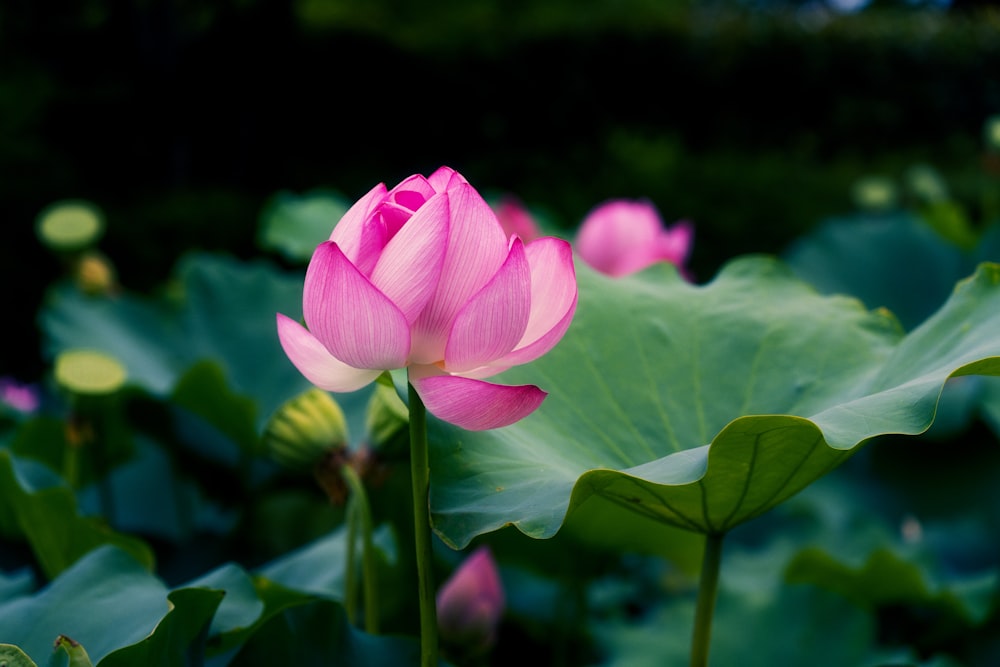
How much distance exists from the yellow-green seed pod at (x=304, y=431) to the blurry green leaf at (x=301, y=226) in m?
0.65

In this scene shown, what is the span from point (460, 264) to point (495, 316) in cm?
3

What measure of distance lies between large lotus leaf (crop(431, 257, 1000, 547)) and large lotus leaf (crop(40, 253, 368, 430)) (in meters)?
0.54

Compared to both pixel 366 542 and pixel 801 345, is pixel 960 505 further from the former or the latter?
pixel 366 542

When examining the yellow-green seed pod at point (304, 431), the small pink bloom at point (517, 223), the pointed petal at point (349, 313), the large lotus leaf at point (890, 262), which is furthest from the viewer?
the large lotus leaf at point (890, 262)

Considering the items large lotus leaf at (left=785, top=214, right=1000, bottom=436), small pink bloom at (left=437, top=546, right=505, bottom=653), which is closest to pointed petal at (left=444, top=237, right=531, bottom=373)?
small pink bloom at (left=437, top=546, right=505, bottom=653)

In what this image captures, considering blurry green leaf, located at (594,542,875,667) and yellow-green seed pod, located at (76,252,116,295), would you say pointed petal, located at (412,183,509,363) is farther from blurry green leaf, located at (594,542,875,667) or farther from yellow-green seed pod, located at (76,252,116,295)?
yellow-green seed pod, located at (76,252,116,295)

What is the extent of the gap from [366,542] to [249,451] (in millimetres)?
404

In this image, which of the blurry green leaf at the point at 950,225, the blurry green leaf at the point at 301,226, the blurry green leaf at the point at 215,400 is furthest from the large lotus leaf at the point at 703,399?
the blurry green leaf at the point at 950,225

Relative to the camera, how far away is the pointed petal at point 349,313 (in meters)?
0.45

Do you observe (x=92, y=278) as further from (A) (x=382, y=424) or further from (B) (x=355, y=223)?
(B) (x=355, y=223)

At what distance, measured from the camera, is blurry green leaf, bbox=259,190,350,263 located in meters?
1.36

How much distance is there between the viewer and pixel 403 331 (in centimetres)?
46

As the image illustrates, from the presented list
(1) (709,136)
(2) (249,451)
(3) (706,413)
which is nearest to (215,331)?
(2) (249,451)

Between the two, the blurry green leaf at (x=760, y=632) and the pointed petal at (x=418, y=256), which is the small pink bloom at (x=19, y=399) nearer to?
the blurry green leaf at (x=760, y=632)
